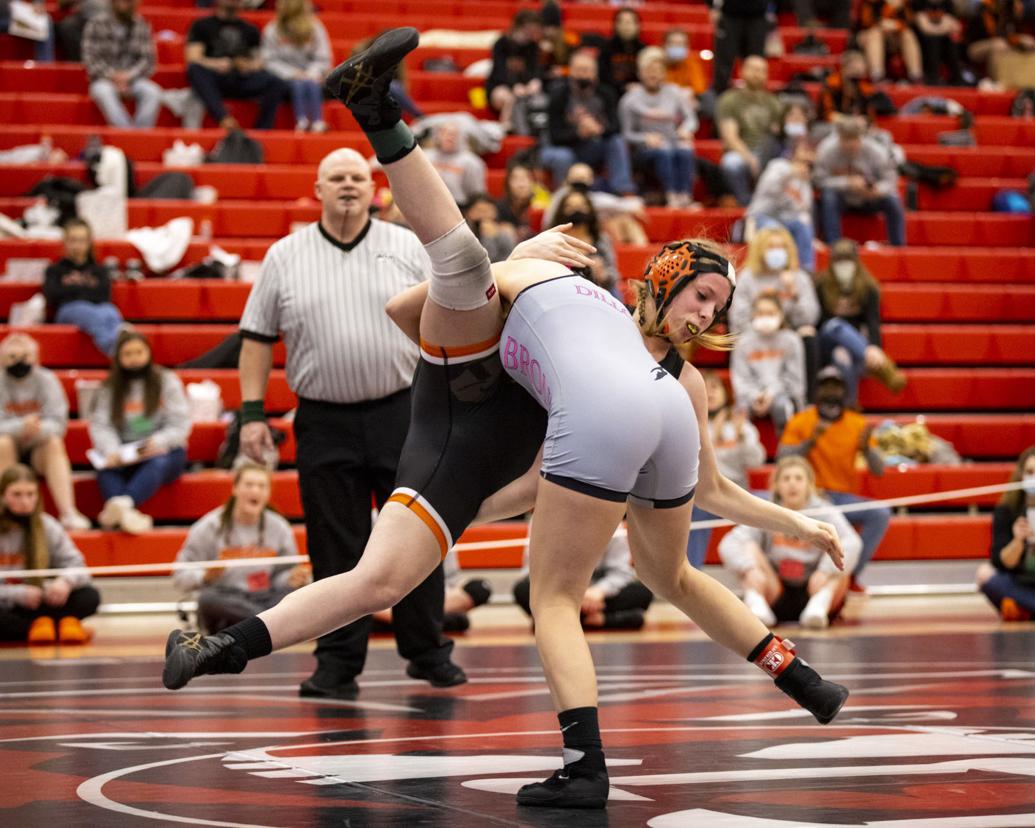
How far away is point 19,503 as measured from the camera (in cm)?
800

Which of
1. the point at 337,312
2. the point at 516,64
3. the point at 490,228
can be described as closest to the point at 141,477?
the point at 490,228

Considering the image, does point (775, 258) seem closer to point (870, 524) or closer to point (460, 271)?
point (870, 524)

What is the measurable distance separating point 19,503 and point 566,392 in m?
5.08

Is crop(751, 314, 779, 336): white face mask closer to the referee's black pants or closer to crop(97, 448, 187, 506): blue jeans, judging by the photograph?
crop(97, 448, 187, 506): blue jeans

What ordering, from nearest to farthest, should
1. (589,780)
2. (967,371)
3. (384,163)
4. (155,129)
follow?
(589,780) → (384,163) → (967,371) → (155,129)

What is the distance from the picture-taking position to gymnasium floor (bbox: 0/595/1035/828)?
339 cm

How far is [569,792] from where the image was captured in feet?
11.2

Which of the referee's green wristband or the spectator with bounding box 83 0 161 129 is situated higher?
the spectator with bounding box 83 0 161 129

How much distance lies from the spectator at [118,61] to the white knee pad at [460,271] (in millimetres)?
9396

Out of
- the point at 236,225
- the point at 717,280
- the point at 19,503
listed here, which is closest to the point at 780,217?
the point at 236,225

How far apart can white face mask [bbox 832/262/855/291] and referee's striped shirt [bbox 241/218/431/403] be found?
5686 mm

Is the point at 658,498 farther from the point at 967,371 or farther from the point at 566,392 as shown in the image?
the point at 967,371

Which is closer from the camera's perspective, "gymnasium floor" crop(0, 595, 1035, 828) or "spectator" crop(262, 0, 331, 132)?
"gymnasium floor" crop(0, 595, 1035, 828)

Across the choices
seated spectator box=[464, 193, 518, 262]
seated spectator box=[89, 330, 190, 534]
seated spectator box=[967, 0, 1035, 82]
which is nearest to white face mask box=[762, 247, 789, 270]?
seated spectator box=[464, 193, 518, 262]
